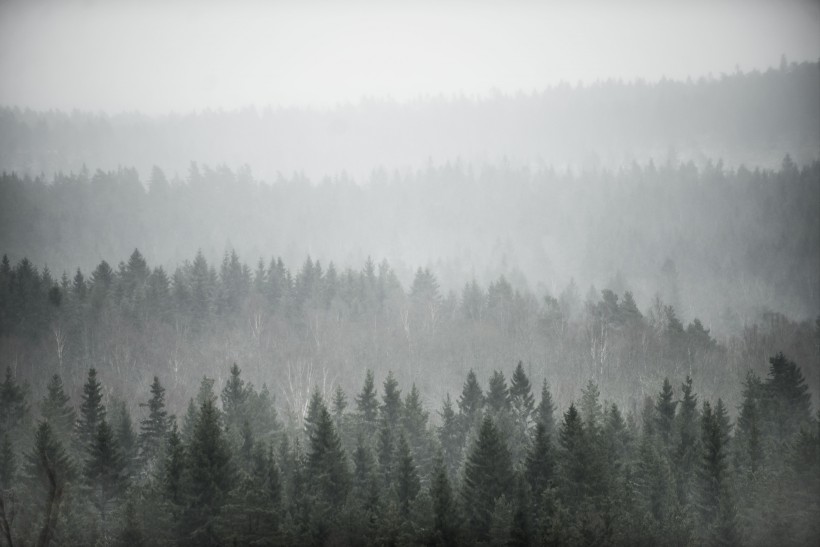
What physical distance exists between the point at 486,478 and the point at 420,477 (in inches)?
173

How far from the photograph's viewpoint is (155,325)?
64.1 m

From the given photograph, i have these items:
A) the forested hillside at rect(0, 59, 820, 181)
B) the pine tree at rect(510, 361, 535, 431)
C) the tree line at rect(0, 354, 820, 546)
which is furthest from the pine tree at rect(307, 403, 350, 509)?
the forested hillside at rect(0, 59, 820, 181)

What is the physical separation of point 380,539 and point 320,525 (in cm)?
344

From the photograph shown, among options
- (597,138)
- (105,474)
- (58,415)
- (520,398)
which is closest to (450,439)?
(520,398)

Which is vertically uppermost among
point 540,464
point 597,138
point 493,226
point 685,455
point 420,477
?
point 597,138

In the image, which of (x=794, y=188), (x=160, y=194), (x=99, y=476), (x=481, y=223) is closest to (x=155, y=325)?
(x=99, y=476)

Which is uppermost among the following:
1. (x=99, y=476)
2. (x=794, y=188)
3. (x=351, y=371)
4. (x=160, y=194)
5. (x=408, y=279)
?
(x=160, y=194)

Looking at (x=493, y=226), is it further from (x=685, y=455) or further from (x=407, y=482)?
(x=407, y=482)

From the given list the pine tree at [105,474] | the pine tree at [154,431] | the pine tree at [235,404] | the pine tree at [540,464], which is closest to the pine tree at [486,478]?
the pine tree at [540,464]

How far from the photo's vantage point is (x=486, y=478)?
26781 millimetres

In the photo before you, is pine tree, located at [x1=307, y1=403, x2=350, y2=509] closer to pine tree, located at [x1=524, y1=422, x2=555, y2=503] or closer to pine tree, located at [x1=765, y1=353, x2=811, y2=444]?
pine tree, located at [x1=524, y1=422, x2=555, y2=503]

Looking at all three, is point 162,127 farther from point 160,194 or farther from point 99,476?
point 99,476

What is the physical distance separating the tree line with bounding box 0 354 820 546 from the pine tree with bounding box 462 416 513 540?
6 cm

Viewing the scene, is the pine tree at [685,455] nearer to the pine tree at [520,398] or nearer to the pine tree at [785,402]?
the pine tree at [785,402]
